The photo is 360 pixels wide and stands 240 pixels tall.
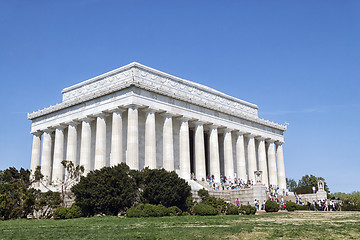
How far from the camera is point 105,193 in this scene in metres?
41.4

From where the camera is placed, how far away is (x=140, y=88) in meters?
58.2

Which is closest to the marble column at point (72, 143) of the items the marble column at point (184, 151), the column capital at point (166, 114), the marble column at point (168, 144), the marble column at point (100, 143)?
the marble column at point (100, 143)

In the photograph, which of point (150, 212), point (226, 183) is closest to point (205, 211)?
point (150, 212)

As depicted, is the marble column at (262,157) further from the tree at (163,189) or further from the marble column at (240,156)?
the tree at (163,189)

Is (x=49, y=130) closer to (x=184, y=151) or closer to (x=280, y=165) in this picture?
(x=184, y=151)

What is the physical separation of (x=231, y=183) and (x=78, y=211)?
1154 inches

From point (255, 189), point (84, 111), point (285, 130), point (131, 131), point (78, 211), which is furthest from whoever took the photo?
point (285, 130)

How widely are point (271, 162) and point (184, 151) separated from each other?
25.5m

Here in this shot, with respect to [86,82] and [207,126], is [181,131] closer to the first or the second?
[207,126]

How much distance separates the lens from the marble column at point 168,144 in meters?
60.1

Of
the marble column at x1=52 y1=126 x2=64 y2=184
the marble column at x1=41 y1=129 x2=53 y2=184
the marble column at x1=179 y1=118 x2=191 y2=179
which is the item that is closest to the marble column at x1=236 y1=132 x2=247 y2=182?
the marble column at x1=179 y1=118 x2=191 y2=179

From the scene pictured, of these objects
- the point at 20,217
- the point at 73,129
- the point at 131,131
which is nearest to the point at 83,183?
the point at 20,217

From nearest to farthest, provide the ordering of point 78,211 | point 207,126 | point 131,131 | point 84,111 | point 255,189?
point 78,211 → point 255,189 → point 131,131 → point 84,111 → point 207,126

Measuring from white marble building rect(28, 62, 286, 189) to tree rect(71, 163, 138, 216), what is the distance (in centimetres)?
1216
